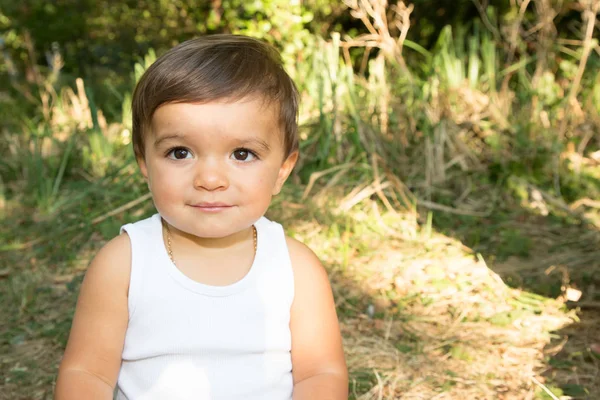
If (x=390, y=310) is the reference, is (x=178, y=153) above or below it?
above

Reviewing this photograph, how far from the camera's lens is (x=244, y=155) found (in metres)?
1.57

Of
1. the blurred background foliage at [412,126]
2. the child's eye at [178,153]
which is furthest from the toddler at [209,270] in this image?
the blurred background foliage at [412,126]

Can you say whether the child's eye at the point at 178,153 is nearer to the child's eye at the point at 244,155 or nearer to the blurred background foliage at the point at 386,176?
the child's eye at the point at 244,155

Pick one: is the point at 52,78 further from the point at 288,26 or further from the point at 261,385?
the point at 261,385

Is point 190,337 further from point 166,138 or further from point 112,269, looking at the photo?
point 166,138

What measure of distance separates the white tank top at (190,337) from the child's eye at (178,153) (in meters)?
0.24

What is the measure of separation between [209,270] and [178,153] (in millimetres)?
302

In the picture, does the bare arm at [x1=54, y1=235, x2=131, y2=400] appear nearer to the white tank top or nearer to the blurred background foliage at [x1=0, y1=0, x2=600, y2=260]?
the white tank top

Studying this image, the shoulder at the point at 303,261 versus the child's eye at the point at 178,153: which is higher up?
the child's eye at the point at 178,153

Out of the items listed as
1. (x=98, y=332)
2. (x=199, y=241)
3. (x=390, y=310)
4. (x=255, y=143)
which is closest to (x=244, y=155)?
(x=255, y=143)

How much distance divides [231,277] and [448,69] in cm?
323

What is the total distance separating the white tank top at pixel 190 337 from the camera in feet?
5.29

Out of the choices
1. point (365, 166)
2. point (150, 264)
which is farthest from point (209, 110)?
point (365, 166)

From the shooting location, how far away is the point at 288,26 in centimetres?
528
